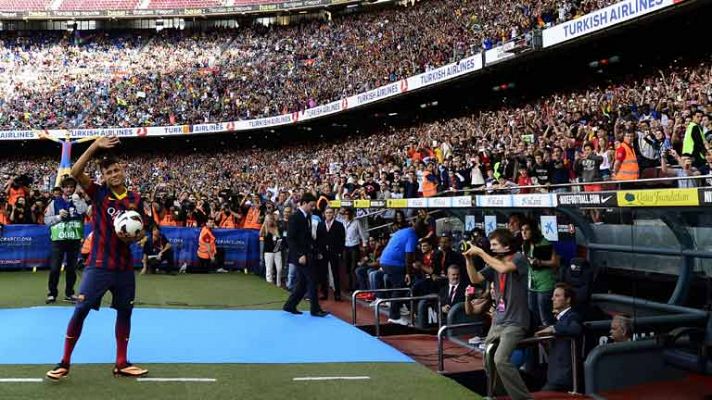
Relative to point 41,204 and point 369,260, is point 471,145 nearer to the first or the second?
point 369,260

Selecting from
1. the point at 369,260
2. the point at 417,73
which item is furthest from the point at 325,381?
the point at 417,73

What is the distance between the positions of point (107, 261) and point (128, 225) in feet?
1.40

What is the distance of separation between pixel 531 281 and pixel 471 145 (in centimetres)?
1261

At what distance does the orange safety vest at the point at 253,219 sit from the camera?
61.6ft

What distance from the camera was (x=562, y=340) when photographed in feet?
20.7

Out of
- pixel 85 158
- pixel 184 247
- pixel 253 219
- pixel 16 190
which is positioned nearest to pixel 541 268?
pixel 85 158

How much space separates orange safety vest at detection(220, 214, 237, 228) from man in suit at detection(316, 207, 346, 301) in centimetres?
668

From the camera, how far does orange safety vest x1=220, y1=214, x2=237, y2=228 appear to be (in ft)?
63.6

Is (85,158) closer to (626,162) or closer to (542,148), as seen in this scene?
Answer: (626,162)

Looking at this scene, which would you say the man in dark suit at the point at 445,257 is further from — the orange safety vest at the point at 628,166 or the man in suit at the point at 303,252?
the orange safety vest at the point at 628,166

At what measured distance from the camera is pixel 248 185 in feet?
113

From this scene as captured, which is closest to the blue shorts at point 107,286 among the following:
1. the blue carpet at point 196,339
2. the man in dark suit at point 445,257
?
the blue carpet at point 196,339

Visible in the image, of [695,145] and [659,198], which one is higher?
[695,145]

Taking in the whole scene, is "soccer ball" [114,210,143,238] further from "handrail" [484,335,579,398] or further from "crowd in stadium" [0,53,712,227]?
"crowd in stadium" [0,53,712,227]
